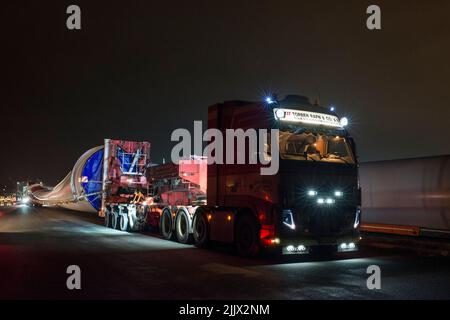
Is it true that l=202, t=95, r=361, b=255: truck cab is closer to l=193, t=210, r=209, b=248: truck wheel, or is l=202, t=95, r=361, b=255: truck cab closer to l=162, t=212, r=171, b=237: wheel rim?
l=193, t=210, r=209, b=248: truck wheel

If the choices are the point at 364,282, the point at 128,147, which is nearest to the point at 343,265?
the point at 364,282

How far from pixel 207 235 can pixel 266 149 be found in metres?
4.19

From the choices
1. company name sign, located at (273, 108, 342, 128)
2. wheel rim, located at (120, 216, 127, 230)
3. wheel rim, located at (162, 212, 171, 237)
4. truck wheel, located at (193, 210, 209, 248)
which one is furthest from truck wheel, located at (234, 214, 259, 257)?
wheel rim, located at (120, 216, 127, 230)

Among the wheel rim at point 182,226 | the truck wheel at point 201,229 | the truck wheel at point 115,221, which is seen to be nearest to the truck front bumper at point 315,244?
the truck wheel at point 201,229

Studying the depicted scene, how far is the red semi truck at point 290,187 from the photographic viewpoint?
1176 centimetres

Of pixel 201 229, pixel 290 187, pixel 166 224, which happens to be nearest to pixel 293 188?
pixel 290 187

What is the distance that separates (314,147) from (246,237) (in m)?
3.02

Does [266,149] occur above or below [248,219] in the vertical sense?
above

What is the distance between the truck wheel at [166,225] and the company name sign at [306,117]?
741 cm

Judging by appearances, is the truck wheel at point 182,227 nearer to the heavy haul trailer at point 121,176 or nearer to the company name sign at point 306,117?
the company name sign at point 306,117
